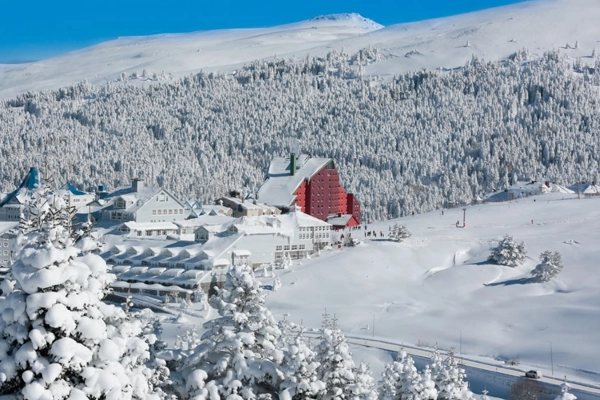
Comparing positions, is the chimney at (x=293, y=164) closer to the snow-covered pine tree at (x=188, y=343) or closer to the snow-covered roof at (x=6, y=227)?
the snow-covered roof at (x=6, y=227)

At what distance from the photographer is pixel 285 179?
355 ft

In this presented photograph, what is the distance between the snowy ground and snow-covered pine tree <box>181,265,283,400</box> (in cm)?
2815

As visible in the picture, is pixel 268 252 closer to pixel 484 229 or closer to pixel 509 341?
pixel 484 229

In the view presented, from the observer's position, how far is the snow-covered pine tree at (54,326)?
40.1ft

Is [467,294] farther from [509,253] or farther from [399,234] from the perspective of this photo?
[399,234]

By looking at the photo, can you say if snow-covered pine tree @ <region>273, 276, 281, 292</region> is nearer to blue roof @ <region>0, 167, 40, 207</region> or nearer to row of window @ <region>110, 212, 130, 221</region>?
row of window @ <region>110, 212, 130, 221</region>

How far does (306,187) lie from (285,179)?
2.76m

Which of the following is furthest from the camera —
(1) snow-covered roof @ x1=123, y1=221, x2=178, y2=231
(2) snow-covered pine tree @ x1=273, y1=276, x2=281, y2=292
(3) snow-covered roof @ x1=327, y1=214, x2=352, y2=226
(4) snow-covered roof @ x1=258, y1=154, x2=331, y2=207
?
(4) snow-covered roof @ x1=258, y1=154, x2=331, y2=207

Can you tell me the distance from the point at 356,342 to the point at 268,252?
81.3 ft

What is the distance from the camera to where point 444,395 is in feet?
85.6

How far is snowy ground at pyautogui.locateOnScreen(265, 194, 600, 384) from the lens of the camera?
5172 cm

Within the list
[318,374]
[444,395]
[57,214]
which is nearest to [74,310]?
[57,214]

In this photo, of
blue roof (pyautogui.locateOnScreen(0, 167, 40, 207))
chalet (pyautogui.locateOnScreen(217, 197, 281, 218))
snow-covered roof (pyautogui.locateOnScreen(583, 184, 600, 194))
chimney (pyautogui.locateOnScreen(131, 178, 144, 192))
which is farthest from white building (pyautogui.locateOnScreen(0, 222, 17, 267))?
snow-covered roof (pyautogui.locateOnScreen(583, 184, 600, 194))

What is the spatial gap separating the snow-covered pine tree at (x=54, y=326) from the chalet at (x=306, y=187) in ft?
300
